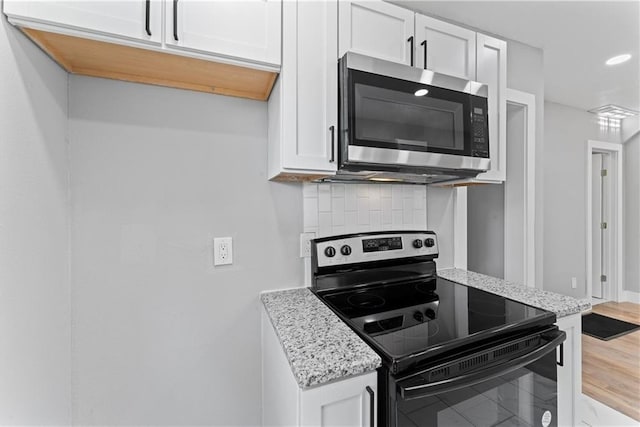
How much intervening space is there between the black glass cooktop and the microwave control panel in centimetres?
69

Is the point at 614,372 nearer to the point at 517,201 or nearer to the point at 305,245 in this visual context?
the point at 517,201

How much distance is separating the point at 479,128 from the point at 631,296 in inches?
175

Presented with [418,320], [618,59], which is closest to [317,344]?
[418,320]

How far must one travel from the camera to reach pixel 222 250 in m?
1.39

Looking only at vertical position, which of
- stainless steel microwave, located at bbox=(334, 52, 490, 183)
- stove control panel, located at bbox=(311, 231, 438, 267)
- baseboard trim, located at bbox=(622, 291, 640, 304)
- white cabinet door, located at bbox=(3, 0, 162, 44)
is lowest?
baseboard trim, located at bbox=(622, 291, 640, 304)

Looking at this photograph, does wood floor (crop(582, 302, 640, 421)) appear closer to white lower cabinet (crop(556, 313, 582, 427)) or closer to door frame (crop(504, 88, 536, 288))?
door frame (crop(504, 88, 536, 288))

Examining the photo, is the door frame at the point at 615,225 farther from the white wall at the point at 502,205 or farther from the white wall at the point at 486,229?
the white wall at the point at 486,229

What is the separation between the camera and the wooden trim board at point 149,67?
3.28 ft

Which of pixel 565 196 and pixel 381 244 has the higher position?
pixel 565 196

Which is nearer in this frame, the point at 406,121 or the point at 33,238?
the point at 33,238

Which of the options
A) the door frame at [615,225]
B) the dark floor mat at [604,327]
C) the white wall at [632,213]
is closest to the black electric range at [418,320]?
the dark floor mat at [604,327]

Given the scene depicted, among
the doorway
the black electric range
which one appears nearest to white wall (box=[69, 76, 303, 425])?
the black electric range

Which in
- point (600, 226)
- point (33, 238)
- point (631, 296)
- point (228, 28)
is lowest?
point (631, 296)

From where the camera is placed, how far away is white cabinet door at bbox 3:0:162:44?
0.87 metres
